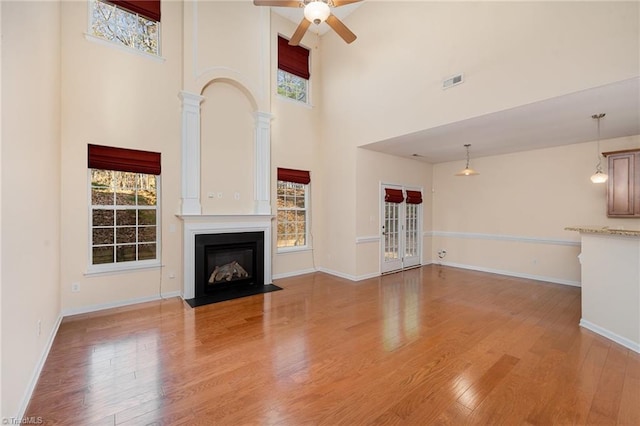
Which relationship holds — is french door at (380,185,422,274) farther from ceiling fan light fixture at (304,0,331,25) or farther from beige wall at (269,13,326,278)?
ceiling fan light fixture at (304,0,331,25)

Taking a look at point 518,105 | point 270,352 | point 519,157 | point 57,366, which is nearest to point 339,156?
point 518,105

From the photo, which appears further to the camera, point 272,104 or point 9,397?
point 272,104

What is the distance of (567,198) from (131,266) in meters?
7.88

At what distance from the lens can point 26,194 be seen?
221cm

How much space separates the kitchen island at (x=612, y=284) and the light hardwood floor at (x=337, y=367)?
190mm

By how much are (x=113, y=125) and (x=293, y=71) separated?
3.81 m

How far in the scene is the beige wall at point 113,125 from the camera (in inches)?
154

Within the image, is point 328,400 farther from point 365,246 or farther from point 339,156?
point 339,156

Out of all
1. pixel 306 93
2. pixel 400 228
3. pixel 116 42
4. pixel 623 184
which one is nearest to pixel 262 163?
pixel 306 93

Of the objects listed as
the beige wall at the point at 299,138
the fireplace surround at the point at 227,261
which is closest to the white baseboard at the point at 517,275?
the beige wall at the point at 299,138

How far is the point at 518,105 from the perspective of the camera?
3.56m

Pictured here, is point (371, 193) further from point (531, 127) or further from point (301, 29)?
point (301, 29)

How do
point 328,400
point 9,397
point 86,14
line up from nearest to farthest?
point 9,397
point 328,400
point 86,14

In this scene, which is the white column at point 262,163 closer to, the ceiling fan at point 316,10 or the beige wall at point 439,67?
the beige wall at point 439,67
